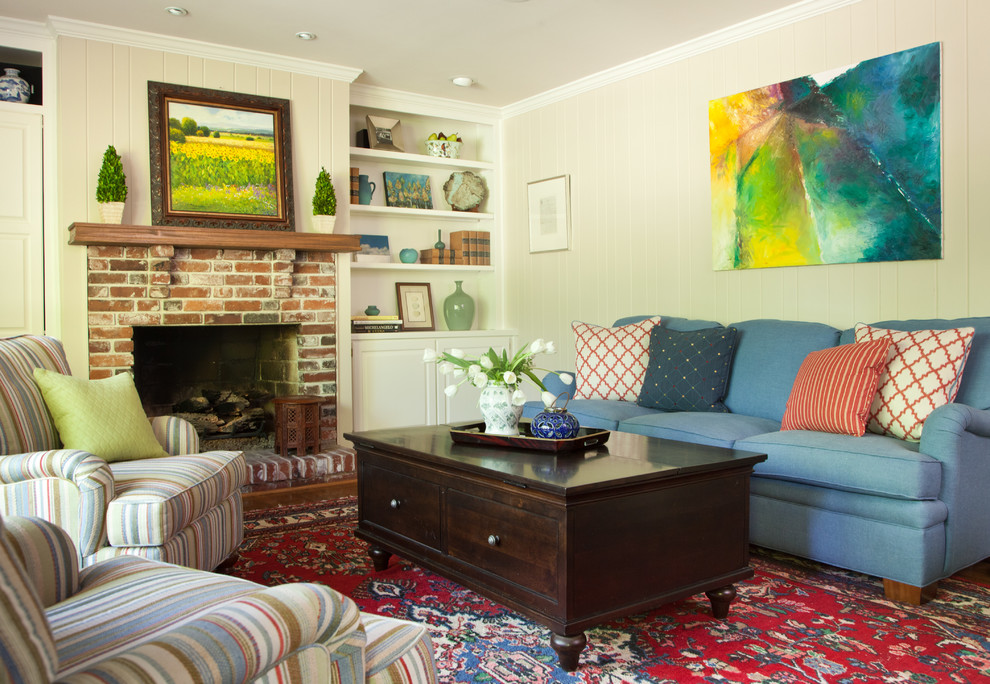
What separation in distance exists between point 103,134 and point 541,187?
9.32 feet

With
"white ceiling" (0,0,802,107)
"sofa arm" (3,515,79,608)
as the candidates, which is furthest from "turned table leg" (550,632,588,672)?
"white ceiling" (0,0,802,107)

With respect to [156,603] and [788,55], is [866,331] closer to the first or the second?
[788,55]

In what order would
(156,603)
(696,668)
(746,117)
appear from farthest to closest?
(746,117) < (696,668) < (156,603)

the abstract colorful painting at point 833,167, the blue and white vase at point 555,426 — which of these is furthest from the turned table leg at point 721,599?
the abstract colorful painting at point 833,167

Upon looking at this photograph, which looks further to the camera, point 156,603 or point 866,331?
point 866,331

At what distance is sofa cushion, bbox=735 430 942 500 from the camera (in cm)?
253

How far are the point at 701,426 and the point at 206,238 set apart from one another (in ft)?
9.60

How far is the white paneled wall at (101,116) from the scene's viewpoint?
168 inches

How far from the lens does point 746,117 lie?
4230 millimetres

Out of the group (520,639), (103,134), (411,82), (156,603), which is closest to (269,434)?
(103,134)

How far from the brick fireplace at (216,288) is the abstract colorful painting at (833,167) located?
2327mm

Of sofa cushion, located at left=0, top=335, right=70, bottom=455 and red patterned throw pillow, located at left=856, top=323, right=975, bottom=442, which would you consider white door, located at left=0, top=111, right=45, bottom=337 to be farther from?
red patterned throw pillow, located at left=856, top=323, right=975, bottom=442

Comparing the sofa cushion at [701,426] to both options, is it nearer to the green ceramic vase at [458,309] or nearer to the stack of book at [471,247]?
the green ceramic vase at [458,309]

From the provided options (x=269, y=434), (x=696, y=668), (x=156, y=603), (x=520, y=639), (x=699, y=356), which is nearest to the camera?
(x=156, y=603)
